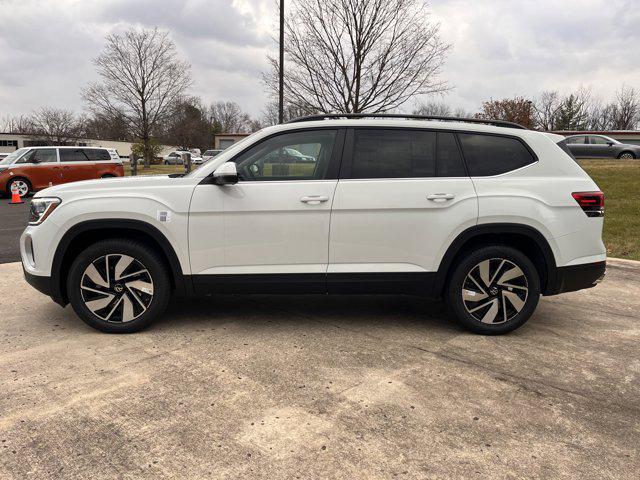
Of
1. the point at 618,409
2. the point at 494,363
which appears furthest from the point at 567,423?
the point at 494,363

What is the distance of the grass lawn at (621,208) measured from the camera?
8.00 m

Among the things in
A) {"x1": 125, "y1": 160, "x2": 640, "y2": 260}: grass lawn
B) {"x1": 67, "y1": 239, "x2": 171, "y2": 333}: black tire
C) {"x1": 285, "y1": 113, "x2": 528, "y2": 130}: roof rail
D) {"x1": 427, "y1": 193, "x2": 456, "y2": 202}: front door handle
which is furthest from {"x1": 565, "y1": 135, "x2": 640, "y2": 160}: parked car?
{"x1": 67, "y1": 239, "x2": 171, "y2": 333}: black tire

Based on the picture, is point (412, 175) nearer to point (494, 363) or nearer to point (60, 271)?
point (494, 363)

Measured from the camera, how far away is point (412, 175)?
4.07 metres

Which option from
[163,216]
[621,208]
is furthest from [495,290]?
[621,208]

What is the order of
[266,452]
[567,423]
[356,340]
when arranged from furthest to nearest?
[356,340] < [567,423] < [266,452]

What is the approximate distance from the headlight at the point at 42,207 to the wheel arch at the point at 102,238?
0.25 metres

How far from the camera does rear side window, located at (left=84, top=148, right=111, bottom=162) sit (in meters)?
17.6

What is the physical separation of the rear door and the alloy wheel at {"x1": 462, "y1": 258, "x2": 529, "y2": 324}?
35 cm

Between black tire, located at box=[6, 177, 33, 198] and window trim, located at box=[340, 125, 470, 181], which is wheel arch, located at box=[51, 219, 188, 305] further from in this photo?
black tire, located at box=[6, 177, 33, 198]

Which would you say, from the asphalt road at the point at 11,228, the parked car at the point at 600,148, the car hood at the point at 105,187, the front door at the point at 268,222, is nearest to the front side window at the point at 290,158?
the front door at the point at 268,222

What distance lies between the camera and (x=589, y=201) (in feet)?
13.3

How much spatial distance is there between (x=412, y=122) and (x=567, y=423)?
2.54 m

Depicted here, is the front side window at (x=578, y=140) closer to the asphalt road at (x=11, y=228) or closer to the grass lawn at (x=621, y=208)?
the grass lawn at (x=621, y=208)
